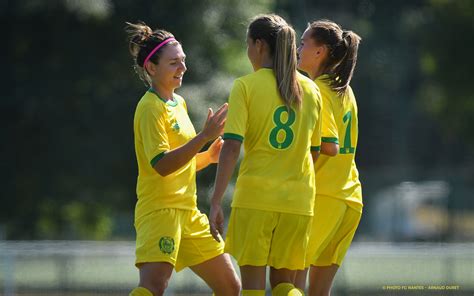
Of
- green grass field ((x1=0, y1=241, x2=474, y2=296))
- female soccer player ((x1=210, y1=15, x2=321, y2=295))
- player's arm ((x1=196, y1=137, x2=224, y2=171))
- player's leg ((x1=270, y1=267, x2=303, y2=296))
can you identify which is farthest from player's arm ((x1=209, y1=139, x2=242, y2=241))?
green grass field ((x1=0, y1=241, x2=474, y2=296))

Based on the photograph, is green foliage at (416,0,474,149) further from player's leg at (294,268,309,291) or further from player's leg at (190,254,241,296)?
player's leg at (294,268,309,291)

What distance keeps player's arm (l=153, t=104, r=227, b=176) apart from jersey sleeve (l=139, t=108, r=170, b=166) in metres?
0.04

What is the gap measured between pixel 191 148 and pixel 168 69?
587 millimetres

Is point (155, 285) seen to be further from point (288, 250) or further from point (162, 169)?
point (288, 250)

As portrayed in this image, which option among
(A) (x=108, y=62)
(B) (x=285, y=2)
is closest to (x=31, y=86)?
(A) (x=108, y=62)

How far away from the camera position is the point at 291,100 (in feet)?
18.6

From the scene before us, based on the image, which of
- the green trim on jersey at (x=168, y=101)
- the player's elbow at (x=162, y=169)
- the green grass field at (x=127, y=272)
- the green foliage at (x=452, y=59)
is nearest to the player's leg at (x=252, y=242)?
the player's elbow at (x=162, y=169)

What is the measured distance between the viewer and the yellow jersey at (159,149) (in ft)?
19.9

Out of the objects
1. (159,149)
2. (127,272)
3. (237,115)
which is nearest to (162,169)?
(159,149)

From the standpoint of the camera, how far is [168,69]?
6277 mm

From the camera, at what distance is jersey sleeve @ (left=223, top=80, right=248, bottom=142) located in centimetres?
557

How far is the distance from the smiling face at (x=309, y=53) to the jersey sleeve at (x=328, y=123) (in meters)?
0.25

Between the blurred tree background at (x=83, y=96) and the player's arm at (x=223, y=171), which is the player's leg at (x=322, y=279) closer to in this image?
the player's arm at (x=223, y=171)

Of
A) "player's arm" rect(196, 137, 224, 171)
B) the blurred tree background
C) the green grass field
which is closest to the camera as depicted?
"player's arm" rect(196, 137, 224, 171)
